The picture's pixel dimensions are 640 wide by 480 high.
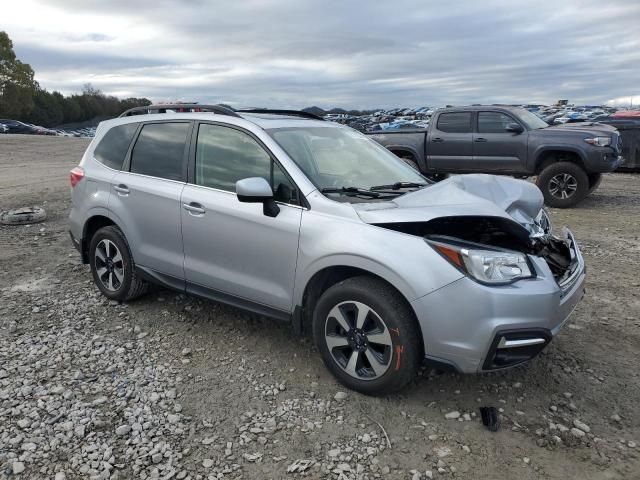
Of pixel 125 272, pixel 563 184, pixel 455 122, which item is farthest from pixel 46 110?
pixel 125 272

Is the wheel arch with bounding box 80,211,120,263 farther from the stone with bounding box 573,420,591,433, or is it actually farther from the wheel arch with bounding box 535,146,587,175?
the wheel arch with bounding box 535,146,587,175

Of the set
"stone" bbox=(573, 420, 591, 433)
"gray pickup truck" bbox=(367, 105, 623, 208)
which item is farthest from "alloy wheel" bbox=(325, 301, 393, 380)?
"gray pickup truck" bbox=(367, 105, 623, 208)

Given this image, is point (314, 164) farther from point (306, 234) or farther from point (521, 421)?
point (521, 421)

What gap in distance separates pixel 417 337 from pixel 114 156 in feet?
10.5

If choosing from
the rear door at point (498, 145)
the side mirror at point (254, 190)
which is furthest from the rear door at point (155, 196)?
the rear door at point (498, 145)

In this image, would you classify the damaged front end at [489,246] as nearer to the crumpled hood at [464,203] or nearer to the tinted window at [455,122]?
the crumpled hood at [464,203]

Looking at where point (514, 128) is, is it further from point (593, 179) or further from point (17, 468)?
point (17, 468)

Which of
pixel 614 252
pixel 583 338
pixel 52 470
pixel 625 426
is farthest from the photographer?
pixel 614 252

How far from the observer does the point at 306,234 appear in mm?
3338

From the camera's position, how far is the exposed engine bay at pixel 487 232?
3076 mm

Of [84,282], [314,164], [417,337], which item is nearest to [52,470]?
[417,337]

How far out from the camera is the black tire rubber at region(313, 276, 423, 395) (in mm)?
3002

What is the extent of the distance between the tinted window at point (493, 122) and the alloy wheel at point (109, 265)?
25.7ft

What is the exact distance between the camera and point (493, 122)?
10.2 meters
